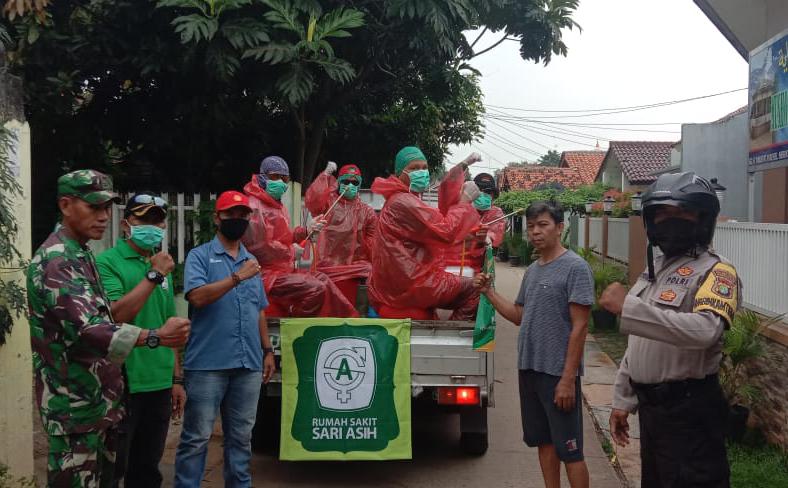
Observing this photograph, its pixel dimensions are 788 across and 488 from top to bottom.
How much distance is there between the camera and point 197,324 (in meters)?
3.99

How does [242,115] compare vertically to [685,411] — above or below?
above

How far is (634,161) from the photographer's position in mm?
33594

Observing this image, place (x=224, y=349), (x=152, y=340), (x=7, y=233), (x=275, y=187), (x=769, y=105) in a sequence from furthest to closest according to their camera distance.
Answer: (x=769, y=105), (x=275, y=187), (x=224, y=349), (x=7, y=233), (x=152, y=340)

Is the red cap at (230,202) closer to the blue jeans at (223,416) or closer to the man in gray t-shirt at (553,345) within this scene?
the blue jeans at (223,416)

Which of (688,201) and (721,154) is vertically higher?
(721,154)

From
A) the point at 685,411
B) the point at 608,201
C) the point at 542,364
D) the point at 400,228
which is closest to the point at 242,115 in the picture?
the point at 400,228

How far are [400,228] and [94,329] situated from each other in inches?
106

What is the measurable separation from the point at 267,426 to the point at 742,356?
3.65 m

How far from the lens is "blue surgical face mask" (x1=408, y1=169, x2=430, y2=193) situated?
17.7 feet

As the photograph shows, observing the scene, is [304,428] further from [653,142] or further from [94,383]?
[653,142]

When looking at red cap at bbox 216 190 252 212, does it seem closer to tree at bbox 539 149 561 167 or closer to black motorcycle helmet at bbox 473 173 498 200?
black motorcycle helmet at bbox 473 173 498 200

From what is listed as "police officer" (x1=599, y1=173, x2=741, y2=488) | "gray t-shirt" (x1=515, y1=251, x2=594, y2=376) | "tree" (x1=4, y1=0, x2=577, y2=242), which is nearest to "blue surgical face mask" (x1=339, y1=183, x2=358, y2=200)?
"tree" (x1=4, y1=0, x2=577, y2=242)

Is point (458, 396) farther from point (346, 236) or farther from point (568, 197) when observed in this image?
point (568, 197)

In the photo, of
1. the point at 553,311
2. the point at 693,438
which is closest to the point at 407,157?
the point at 553,311
